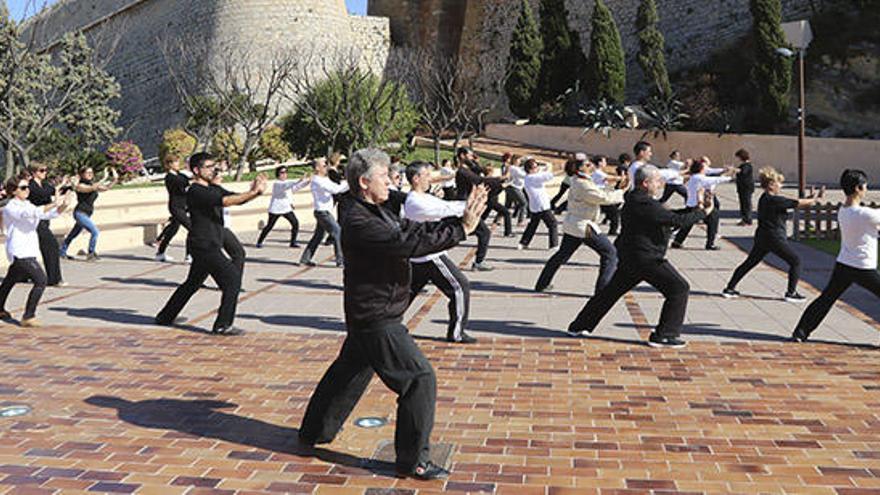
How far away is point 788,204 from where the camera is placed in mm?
8977

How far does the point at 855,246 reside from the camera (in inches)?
291

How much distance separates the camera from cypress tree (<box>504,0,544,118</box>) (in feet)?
135

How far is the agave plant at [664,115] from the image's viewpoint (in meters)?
35.8

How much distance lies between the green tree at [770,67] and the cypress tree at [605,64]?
20.0 feet

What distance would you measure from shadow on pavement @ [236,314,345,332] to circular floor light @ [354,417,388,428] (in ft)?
9.46

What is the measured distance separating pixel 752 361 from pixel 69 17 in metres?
58.9

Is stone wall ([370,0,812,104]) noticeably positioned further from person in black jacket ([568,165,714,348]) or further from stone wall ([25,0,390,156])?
person in black jacket ([568,165,714,348])

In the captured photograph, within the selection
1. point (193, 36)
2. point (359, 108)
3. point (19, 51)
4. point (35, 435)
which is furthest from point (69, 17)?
point (35, 435)

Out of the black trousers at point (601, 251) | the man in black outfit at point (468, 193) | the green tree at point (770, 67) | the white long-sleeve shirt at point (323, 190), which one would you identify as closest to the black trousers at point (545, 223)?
the man in black outfit at point (468, 193)

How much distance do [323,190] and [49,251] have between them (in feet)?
12.2

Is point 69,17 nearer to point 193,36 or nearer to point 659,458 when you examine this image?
point 193,36

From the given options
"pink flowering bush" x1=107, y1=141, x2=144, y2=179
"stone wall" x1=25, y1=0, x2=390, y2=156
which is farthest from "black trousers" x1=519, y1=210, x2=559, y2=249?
"stone wall" x1=25, y1=0, x2=390, y2=156

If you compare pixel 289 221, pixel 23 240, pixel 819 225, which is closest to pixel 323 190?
pixel 289 221

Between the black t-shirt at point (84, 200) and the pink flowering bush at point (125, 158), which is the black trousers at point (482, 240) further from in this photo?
the pink flowering bush at point (125, 158)
